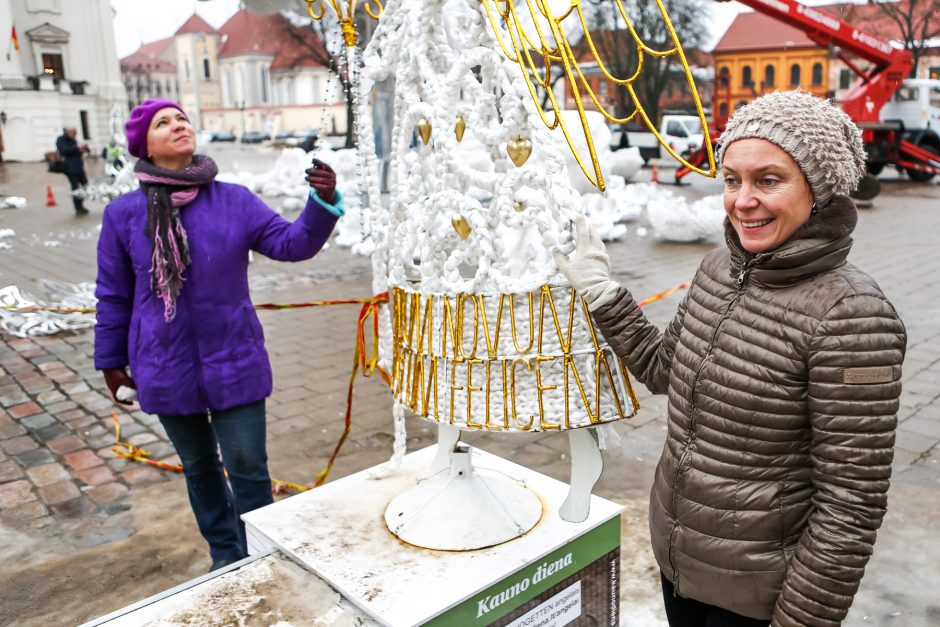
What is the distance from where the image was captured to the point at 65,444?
13.9 ft

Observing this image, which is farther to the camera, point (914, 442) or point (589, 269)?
point (914, 442)

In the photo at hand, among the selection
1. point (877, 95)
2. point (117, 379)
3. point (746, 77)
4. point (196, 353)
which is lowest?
point (117, 379)

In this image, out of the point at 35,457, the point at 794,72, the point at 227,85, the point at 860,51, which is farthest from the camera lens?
the point at 227,85

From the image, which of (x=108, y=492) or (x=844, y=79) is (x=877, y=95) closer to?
(x=108, y=492)

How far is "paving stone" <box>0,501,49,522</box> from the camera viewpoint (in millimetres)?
3418

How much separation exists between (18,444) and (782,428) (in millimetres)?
4189

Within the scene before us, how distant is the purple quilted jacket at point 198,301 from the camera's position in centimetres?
245

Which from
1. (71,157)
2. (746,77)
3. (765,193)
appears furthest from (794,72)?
(765,193)

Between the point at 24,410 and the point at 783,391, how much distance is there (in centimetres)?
475

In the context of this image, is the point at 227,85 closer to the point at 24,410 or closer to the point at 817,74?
the point at 817,74

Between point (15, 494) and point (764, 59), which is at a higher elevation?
point (764, 59)

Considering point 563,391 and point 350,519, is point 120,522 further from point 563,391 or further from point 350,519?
point 563,391

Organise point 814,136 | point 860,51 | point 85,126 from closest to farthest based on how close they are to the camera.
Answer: point 814,136, point 860,51, point 85,126

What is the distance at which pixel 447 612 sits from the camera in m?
1.91
